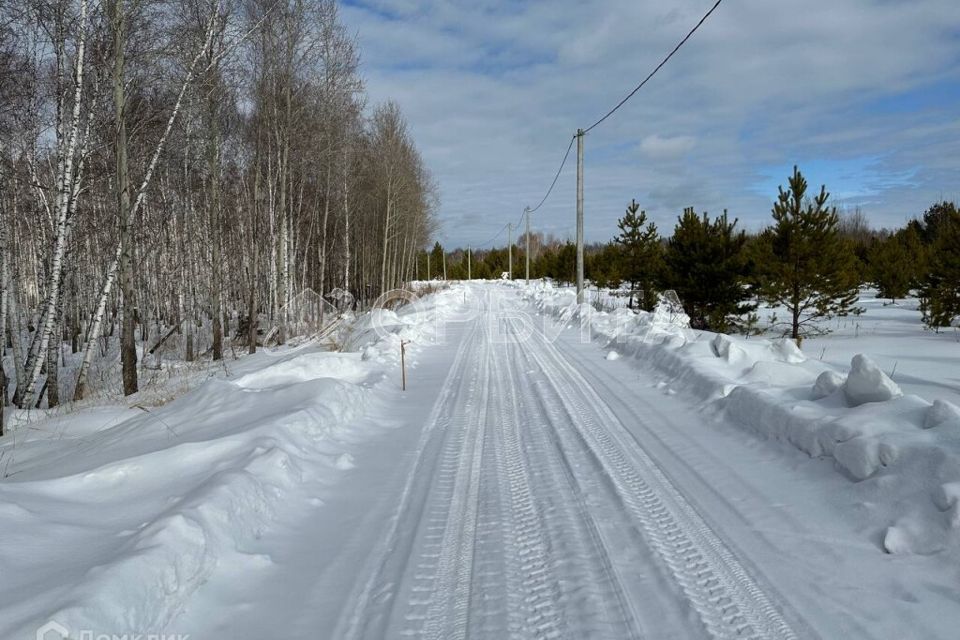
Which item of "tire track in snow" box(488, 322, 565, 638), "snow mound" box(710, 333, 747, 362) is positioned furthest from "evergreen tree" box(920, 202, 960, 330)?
"tire track in snow" box(488, 322, 565, 638)

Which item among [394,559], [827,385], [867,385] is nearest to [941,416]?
[867,385]

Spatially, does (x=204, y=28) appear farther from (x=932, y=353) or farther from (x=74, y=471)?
(x=932, y=353)

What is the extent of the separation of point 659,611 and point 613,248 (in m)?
35.8

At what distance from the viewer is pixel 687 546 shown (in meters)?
3.54

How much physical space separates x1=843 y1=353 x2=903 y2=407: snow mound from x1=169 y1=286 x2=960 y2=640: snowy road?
0.99m

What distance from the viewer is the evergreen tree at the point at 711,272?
17.5 m

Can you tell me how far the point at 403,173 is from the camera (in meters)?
34.2

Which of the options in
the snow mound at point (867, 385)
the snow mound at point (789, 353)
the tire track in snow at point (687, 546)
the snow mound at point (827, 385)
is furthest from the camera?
the snow mound at point (789, 353)

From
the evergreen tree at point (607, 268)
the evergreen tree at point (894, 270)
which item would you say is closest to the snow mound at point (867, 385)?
the evergreen tree at point (607, 268)

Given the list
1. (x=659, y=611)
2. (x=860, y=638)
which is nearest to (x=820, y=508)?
(x=860, y=638)

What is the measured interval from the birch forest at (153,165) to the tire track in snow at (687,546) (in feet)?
32.3

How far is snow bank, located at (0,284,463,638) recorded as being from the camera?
268 centimetres

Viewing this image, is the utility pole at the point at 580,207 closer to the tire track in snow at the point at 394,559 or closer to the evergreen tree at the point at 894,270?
the tire track in snow at the point at 394,559

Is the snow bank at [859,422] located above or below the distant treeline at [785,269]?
below
